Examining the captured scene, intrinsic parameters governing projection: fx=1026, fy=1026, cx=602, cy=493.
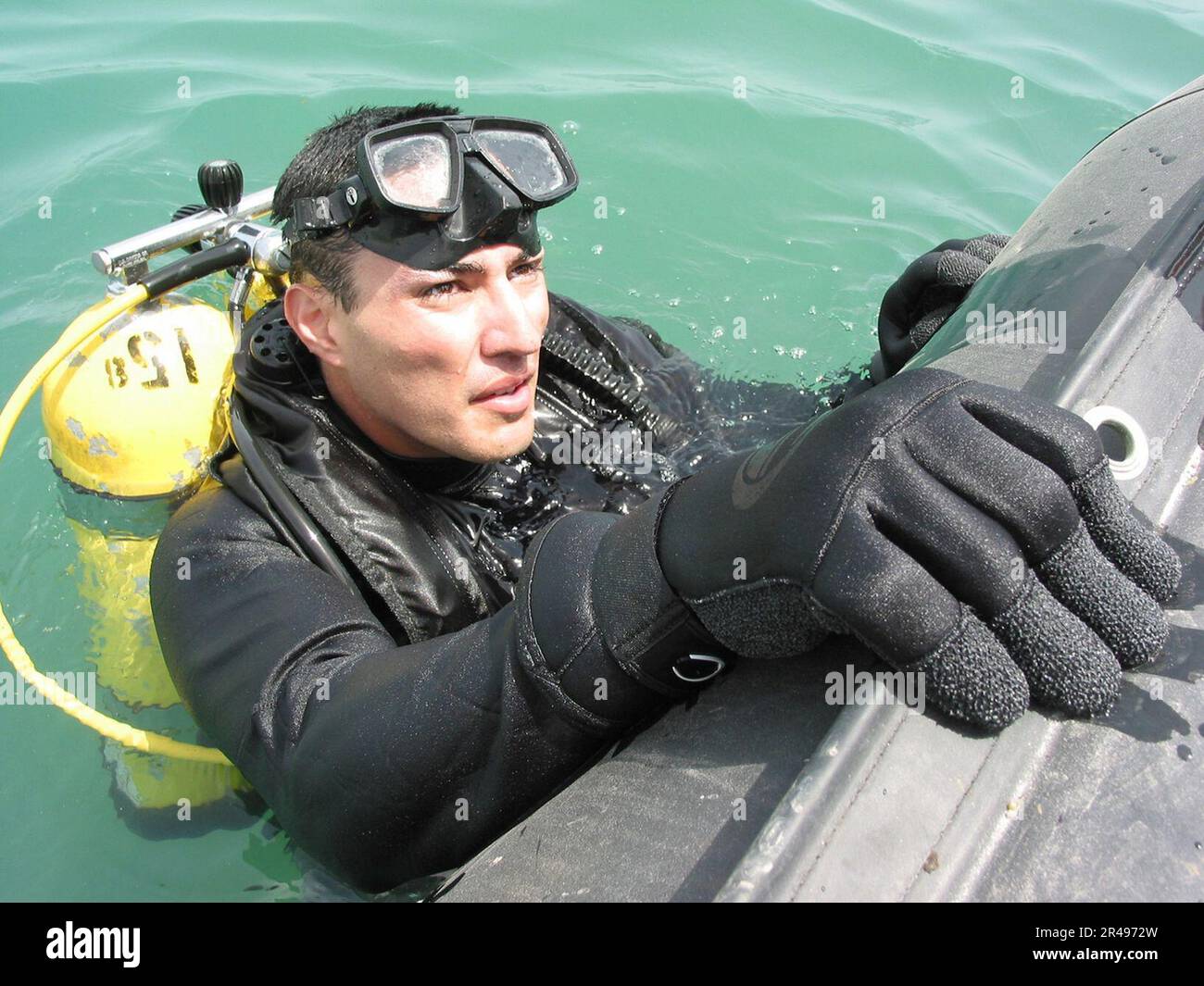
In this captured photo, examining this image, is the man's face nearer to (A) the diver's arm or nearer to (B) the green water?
(A) the diver's arm

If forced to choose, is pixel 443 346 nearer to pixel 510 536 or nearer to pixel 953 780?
pixel 510 536

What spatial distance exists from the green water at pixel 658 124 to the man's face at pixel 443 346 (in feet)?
4.52

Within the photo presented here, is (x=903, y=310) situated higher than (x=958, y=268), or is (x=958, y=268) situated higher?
(x=958, y=268)

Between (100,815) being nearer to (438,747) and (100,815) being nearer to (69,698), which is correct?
→ (69,698)

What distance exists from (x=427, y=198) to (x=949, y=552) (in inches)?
51.0

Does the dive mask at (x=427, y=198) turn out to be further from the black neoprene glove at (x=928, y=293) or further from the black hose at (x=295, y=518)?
the black neoprene glove at (x=928, y=293)

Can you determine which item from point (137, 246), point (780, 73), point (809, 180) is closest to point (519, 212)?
point (137, 246)

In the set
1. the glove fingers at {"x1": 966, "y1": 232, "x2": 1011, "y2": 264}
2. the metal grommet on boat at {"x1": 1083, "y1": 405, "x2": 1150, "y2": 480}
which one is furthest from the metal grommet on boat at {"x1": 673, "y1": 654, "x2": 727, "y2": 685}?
the glove fingers at {"x1": 966, "y1": 232, "x2": 1011, "y2": 264}

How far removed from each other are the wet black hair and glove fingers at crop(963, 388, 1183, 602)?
4.35 ft

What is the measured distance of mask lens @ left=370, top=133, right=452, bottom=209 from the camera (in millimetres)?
1979

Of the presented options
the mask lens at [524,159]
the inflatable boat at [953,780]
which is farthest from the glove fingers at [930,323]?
the mask lens at [524,159]

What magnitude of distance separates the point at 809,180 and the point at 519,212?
117 inches

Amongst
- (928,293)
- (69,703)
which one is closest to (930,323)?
(928,293)

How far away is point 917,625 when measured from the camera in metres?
1.10
